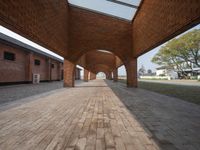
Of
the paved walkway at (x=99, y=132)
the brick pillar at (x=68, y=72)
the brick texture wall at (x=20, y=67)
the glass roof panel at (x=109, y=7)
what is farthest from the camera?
the brick texture wall at (x=20, y=67)

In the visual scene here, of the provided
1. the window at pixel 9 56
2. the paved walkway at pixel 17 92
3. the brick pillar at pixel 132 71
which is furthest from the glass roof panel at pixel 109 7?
the window at pixel 9 56

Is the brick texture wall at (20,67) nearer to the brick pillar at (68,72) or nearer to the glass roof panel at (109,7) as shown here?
the brick pillar at (68,72)

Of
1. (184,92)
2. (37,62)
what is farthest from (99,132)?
(37,62)

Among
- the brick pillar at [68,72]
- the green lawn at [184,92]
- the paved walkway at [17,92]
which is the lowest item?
the green lawn at [184,92]

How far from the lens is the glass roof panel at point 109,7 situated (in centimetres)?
1056

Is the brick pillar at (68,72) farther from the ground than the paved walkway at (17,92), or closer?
farther from the ground

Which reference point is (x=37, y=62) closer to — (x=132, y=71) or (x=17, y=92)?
(x=17, y=92)

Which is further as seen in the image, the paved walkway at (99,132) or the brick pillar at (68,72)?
the brick pillar at (68,72)

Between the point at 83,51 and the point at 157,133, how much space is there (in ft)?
39.5

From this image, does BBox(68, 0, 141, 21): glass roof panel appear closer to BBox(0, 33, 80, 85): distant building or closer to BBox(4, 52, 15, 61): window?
BBox(0, 33, 80, 85): distant building

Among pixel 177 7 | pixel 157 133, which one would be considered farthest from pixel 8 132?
pixel 177 7

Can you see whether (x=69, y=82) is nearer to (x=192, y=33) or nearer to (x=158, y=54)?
(x=192, y=33)

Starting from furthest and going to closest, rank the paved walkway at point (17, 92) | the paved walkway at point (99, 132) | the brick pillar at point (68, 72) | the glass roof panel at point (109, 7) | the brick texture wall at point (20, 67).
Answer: the brick texture wall at point (20, 67)
the brick pillar at point (68, 72)
the glass roof panel at point (109, 7)
the paved walkway at point (17, 92)
the paved walkway at point (99, 132)

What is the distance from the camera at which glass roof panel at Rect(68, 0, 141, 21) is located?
10558mm
